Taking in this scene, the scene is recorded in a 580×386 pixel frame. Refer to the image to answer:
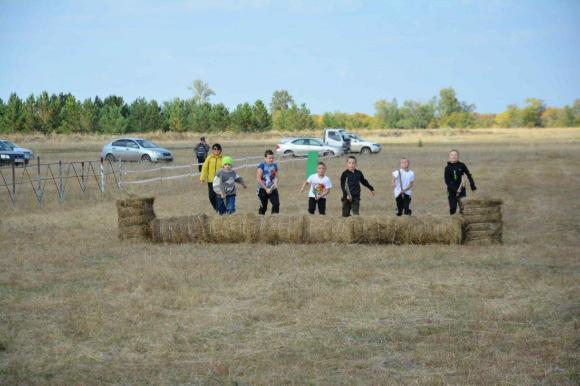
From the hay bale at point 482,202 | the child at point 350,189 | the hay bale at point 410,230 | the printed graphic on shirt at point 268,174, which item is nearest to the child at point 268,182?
the printed graphic on shirt at point 268,174

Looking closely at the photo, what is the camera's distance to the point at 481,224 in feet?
43.3

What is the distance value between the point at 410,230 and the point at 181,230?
3.71 m

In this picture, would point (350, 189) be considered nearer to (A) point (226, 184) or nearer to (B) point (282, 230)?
(B) point (282, 230)

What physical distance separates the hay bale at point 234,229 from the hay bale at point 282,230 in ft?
0.38

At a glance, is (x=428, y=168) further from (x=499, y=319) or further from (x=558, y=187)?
(x=499, y=319)

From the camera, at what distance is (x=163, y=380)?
6.57 m

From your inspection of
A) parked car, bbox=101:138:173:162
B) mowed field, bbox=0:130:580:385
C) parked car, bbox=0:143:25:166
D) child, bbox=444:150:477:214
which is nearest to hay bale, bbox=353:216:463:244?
mowed field, bbox=0:130:580:385

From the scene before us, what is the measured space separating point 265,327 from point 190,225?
5483 mm

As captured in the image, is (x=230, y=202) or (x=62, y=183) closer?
(x=230, y=202)

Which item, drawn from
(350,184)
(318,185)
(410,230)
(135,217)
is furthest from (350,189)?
(135,217)

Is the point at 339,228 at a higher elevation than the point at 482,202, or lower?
lower

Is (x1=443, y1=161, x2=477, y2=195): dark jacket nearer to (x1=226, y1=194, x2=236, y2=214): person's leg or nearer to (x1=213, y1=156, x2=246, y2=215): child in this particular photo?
(x1=213, y1=156, x2=246, y2=215): child

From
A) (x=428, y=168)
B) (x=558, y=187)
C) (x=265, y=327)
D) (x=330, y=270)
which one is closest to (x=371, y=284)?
(x=330, y=270)

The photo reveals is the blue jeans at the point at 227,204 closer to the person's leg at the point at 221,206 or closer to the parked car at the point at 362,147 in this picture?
the person's leg at the point at 221,206
